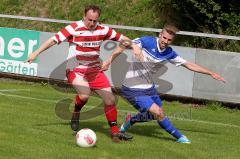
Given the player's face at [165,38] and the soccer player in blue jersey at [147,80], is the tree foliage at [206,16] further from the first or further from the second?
the player's face at [165,38]

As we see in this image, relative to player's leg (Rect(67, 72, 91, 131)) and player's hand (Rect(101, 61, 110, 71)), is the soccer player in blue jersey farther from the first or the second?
player's leg (Rect(67, 72, 91, 131))

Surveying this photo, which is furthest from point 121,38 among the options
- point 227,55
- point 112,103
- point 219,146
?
point 227,55

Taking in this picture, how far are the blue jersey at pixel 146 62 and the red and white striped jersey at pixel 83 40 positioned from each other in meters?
0.52

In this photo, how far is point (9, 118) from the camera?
10695 mm

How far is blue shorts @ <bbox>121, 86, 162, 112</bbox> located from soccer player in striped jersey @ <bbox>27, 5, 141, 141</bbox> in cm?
29

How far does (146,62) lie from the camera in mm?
9594

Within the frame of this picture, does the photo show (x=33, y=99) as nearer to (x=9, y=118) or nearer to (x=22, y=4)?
(x=9, y=118)

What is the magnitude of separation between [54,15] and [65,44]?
7.99 metres

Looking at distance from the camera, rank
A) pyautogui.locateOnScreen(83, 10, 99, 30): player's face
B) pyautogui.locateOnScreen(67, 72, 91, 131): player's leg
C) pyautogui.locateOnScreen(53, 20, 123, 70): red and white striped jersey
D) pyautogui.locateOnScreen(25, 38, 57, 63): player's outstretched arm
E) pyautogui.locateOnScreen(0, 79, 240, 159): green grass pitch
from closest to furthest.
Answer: pyautogui.locateOnScreen(0, 79, 240, 159): green grass pitch, pyautogui.locateOnScreen(25, 38, 57, 63): player's outstretched arm, pyautogui.locateOnScreen(83, 10, 99, 30): player's face, pyautogui.locateOnScreen(53, 20, 123, 70): red and white striped jersey, pyautogui.locateOnScreen(67, 72, 91, 131): player's leg

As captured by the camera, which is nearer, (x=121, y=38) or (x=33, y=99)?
(x=121, y=38)

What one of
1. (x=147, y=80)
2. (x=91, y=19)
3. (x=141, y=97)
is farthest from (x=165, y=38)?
(x=91, y=19)

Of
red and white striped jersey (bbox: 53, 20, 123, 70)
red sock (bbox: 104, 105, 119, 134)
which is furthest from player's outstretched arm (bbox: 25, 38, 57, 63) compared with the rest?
red sock (bbox: 104, 105, 119, 134)

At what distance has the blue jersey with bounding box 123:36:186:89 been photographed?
945 cm

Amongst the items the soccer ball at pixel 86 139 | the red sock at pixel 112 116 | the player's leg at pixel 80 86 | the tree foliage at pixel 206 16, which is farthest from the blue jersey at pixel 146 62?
the tree foliage at pixel 206 16
